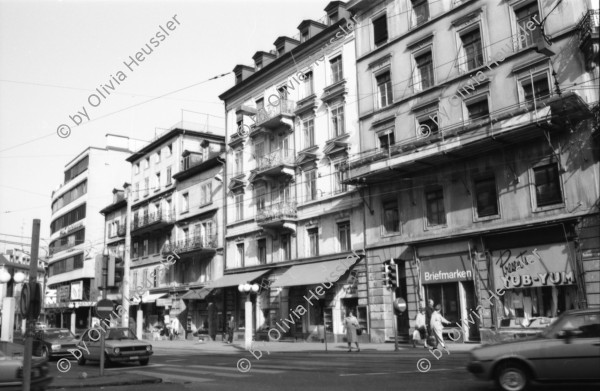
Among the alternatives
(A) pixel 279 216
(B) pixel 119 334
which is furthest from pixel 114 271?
(A) pixel 279 216

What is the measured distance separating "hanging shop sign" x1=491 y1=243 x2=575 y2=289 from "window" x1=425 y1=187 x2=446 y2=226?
330 cm

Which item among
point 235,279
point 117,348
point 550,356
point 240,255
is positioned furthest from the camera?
point 240,255

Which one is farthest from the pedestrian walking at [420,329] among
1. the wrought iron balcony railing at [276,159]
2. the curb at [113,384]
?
the wrought iron balcony railing at [276,159]

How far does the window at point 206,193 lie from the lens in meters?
43.8

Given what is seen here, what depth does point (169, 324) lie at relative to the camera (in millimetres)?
44656

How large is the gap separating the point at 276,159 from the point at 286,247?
5809 millimetres

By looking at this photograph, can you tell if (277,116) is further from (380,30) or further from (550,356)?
(550,356)

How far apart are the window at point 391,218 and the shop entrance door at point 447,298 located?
3.62 m

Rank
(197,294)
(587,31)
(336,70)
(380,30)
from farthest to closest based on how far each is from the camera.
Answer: (197,294)
(336,70)
(380,30)
(587,31)

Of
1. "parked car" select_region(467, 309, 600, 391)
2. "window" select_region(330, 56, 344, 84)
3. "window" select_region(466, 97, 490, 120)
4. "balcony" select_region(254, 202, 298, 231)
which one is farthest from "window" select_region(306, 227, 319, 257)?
"parked car" select_region(467, 309, 600, 391)

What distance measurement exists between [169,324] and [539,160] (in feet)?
105

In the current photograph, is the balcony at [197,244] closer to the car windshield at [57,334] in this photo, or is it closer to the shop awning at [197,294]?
the shop awning at [197,294]

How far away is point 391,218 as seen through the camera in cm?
2883

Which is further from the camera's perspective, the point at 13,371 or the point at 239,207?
the point at 239,207
